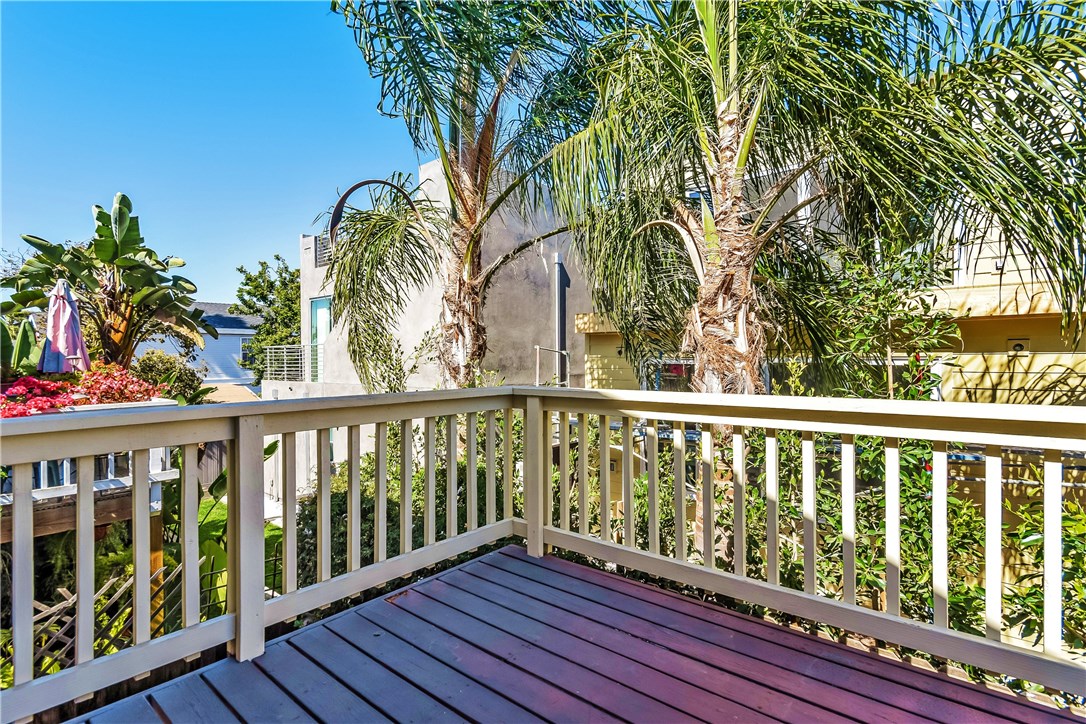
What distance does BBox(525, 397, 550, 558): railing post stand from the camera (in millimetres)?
3064

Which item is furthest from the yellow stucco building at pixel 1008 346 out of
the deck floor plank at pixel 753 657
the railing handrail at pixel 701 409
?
the deck floor plank at pixel 753 657

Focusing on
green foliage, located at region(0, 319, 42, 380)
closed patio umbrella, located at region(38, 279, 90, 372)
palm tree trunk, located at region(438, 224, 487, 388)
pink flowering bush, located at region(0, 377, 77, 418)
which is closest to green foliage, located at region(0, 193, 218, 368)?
green foliage, located at region(0, 319, 42, 380)

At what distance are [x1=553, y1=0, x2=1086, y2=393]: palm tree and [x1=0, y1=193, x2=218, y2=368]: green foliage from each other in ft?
20.7

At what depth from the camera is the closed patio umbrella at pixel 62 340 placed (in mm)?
5617

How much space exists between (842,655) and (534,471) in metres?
1.62

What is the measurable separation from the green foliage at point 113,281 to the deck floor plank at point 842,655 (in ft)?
23.5

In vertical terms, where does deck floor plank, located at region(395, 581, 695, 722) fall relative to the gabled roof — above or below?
below

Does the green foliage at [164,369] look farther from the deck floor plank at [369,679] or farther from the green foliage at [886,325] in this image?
the green foliage at [886,325]

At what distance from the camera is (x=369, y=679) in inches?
74.9

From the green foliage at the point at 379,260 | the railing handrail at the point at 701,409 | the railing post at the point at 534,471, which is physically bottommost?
the railing post at the point at 534,471

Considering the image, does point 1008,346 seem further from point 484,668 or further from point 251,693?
point 251,693

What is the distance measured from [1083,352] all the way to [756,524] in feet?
13.6

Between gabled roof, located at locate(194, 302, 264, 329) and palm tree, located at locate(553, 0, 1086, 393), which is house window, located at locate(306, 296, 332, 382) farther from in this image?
gabled roof, located at locate(194, 302, 264, 329)

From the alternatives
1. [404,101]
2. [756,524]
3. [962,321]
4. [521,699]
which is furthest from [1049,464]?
[962,321]
